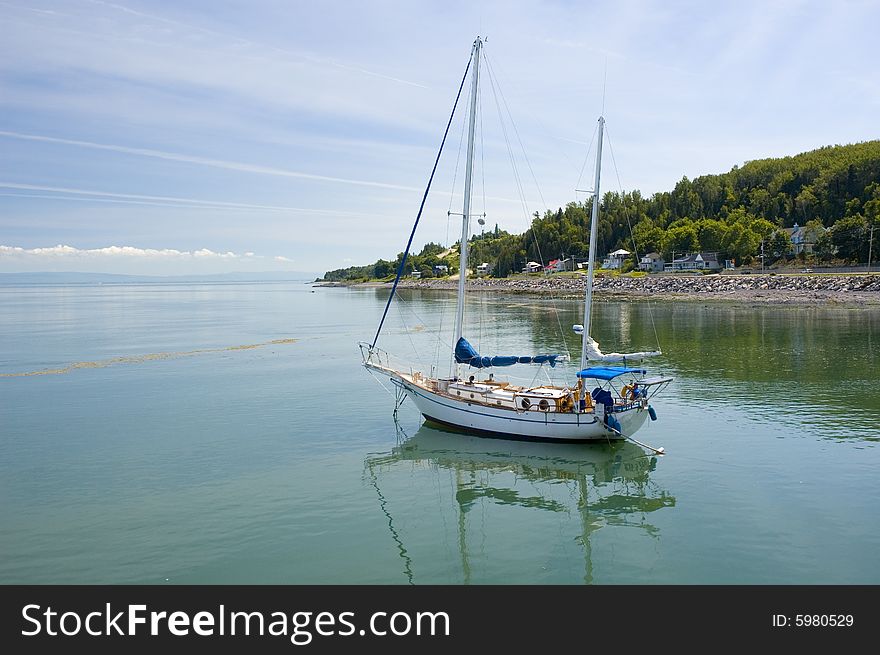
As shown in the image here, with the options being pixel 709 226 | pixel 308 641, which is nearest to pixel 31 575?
pixel 308 641

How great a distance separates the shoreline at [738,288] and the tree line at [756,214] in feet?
34.7

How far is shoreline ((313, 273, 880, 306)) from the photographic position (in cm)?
9975

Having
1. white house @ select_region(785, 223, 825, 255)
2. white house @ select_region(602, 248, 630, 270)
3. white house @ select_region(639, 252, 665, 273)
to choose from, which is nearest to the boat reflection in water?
white house @ select_region(785, 223, 825, 255)

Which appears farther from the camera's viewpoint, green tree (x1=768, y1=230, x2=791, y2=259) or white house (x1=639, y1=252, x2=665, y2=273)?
white house (x1=639, y1=252, x2=665, y2=273)

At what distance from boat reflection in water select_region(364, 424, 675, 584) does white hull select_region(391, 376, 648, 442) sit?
50cm

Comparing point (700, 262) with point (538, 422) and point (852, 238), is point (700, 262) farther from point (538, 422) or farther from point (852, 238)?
point (538, 422)

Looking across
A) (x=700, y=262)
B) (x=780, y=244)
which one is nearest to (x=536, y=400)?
(x=780, y=244)

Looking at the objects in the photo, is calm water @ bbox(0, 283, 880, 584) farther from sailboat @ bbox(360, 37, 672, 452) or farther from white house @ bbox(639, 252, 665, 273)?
white house @ bbox(639, 252, 665, 273)

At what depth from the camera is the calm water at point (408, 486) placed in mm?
17688

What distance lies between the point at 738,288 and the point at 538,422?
340 ft

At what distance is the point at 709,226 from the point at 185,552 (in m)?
152

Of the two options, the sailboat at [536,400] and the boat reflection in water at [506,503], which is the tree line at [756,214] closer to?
the sailboat at [536,400]

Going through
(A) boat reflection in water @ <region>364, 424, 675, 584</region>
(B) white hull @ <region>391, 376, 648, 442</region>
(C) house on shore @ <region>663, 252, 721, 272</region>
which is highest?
(C) house on shore @ <region>663, 252, 721, 272</region>

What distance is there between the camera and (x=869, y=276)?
105938 millimetres
